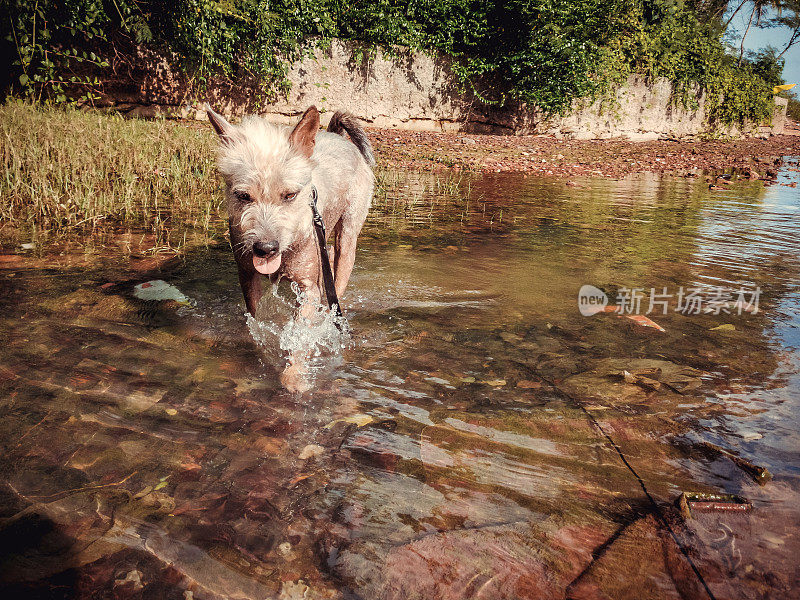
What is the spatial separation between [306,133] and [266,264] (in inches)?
37.7

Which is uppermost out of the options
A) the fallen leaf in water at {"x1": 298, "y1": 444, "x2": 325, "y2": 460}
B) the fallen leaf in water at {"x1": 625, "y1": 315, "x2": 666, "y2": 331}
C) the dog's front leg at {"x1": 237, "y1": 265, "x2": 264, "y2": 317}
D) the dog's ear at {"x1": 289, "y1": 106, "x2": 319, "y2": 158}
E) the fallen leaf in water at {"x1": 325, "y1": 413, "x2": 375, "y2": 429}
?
the dog's ear at {"x1": 289, "y1": 106, "x2": 319, "y2": 158}

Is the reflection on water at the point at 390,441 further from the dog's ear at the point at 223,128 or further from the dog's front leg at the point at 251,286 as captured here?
the dog's ear at the point at 223,128

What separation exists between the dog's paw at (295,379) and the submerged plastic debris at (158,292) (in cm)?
155

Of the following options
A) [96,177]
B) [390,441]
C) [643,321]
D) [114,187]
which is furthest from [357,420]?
[96,177]

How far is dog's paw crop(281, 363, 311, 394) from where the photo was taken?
326 cm

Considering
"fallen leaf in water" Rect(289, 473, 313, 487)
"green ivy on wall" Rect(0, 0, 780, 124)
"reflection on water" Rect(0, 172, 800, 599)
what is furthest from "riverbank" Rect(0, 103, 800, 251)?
"fallen leaf in water" Rect(289, 473, 313, 487)

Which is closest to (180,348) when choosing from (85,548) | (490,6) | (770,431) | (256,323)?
(256,323)

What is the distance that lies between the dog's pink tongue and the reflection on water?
647mm

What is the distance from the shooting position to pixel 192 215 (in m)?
7.27

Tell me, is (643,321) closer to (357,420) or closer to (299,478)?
(357,420)

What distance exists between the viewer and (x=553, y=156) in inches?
630

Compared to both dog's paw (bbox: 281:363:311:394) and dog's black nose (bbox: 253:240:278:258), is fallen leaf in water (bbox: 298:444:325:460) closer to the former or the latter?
dog's paw (bbox: 281:363:311:394)

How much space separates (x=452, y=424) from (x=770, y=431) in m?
1.62

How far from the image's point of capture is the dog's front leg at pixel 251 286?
379 centimetres
